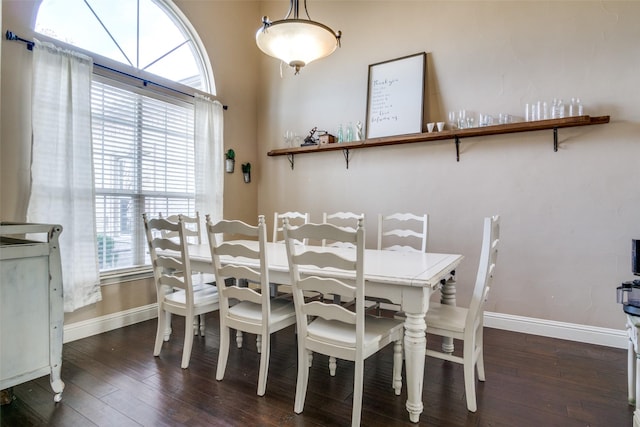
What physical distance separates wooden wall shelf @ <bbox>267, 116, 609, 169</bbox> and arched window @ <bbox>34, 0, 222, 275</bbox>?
1285mm

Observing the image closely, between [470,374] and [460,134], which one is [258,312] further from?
[460,134]

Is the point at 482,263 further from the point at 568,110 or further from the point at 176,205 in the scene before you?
the point at 176,205

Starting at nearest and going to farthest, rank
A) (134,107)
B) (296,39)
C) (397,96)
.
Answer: (296,39), (134,107), (397,96)

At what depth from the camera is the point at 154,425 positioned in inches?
65.4

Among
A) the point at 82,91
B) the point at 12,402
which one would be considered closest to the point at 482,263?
the point at 12,402

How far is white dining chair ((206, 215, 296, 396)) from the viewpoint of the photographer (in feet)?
6.14

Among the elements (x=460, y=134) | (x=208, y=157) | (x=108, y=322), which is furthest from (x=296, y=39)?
(x=108, y=322)

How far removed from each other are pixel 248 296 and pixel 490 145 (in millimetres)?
2466

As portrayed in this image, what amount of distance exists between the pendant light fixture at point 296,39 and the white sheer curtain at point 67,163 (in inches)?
61.0

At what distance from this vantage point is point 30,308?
1.76 m

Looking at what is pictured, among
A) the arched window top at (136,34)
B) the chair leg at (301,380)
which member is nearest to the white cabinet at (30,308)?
the chair leg at (301,380)

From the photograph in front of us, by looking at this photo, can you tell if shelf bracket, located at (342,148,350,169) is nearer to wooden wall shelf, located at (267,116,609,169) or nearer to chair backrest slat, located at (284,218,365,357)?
wooden wall shelf, located at (267,116,609,169)

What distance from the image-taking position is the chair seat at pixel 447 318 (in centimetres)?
180

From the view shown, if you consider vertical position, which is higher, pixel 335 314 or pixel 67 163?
pixel 67 163
